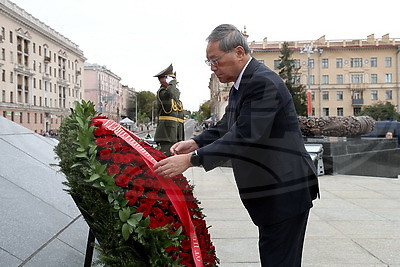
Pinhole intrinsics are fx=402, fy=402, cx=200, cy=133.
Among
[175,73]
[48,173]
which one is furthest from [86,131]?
[175,73]

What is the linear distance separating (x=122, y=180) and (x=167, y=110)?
4.96 m

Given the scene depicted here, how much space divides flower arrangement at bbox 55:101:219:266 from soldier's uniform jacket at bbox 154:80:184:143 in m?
4.63

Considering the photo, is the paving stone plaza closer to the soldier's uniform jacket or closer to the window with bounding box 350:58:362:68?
the soldier's uniform jacket

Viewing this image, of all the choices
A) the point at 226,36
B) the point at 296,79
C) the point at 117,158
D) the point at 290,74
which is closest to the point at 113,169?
the point at 117,158

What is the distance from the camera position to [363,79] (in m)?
69.6

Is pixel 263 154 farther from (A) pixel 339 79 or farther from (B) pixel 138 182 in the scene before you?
(A) pixel 339 79

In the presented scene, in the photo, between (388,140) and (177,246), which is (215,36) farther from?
(388,140)

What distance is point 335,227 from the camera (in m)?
4.56

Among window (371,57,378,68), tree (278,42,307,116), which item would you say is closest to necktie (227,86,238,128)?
tree (278,42,307,116)

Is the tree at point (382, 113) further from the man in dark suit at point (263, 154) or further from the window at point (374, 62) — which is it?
the man in dark suit at point (263, 154)

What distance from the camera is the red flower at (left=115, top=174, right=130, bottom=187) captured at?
191cm

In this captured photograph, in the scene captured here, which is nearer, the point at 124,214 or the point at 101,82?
the point at 124,214

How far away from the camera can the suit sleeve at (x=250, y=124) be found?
1835 mm

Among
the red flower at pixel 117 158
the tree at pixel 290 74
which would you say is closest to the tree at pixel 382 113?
the tree at pixel 290 74
